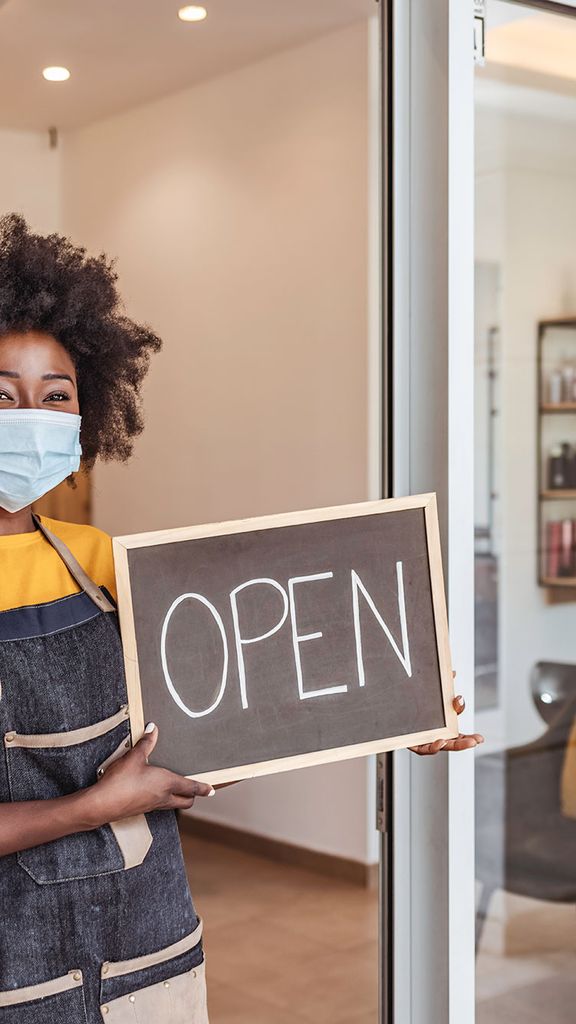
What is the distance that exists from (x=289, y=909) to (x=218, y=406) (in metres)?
0.95

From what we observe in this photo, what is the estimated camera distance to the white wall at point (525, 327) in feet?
7.88

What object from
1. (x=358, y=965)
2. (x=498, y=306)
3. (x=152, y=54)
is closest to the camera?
(x=152, y=54)

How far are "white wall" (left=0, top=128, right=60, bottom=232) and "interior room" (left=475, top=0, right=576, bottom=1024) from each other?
3.40 feet

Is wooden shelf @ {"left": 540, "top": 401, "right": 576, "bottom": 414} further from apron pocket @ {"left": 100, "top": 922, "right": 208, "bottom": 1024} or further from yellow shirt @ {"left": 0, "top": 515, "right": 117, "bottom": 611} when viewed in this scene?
apron pocket @ {"left": 100, "top": 922, "right": 208, "bottom": 1024}

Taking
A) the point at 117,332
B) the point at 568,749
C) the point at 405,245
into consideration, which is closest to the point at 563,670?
the point at 568,749

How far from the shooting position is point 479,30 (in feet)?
6.05

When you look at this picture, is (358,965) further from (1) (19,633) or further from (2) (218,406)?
(1) (19,633)

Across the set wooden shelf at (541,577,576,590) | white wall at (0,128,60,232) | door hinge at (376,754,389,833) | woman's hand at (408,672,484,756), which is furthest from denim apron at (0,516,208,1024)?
wooden shelf at (541,577,576,590)

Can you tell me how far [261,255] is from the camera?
6.32 ft

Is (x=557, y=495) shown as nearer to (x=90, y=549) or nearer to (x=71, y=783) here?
(x=90, y=549)

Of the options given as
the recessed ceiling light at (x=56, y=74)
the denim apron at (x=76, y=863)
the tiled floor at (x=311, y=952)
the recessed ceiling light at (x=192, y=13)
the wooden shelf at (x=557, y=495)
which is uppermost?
the recessed ceiling light at (x=192, y=13)

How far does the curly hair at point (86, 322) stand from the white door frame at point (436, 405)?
1.55 ft

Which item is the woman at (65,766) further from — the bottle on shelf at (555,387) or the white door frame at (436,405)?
the bottle on shelf at (555,387)

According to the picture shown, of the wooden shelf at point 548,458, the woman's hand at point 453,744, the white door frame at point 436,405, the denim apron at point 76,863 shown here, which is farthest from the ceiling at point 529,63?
the denim apron at point 76,863
